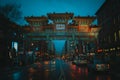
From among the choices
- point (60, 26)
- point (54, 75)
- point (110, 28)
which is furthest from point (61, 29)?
point (54, 75)

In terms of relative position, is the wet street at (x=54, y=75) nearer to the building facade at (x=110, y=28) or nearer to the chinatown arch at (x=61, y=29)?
the building facade at (x=110, y=28)

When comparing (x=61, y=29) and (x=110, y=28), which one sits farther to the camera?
(x=61, y=29)

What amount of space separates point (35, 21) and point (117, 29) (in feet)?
109

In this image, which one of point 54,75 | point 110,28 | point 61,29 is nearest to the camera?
point 54,75

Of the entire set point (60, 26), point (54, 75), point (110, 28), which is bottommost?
point (54, 75)

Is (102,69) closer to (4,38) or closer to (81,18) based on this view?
(4,38)

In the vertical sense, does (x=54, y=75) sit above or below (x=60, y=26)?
below

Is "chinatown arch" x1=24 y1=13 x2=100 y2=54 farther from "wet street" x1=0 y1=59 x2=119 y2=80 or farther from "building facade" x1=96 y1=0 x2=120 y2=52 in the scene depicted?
"wet street" x1=0 y1=59 x2=119 y2=80

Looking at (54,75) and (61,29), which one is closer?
(54,75)

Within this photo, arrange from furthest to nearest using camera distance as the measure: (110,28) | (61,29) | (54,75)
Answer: (61,29) → (110,28) → (54,75)

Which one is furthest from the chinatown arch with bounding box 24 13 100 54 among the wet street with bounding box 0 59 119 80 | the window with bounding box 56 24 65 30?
the wet street with bounding box 0 59 119 80

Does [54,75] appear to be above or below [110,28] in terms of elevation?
below

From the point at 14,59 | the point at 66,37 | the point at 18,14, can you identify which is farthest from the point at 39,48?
the point at 18,14

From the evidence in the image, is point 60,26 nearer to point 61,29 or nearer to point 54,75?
point 61,29
